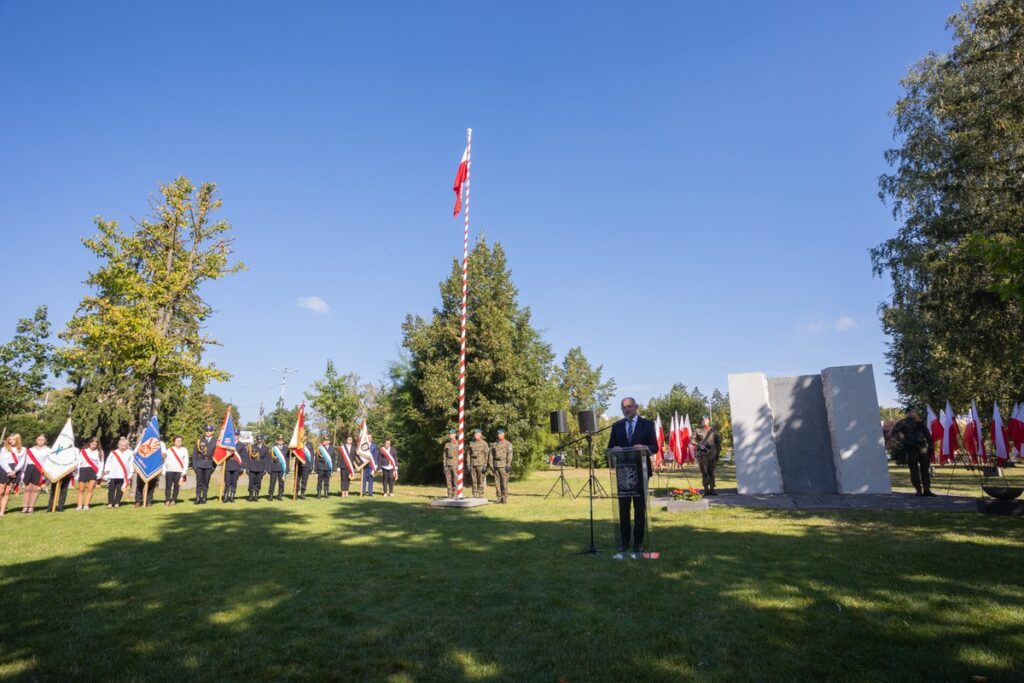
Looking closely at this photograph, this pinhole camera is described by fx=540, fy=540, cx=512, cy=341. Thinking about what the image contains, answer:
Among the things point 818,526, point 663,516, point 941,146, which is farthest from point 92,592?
point 941,146

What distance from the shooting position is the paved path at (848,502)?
11547 mm

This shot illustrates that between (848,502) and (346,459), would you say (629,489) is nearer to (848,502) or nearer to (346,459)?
(848,502)

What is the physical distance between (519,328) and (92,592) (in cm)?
2625

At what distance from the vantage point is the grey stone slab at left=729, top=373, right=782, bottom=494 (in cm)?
1560

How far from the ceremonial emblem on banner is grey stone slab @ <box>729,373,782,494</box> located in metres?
18.6

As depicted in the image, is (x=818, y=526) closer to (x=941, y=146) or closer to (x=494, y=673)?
(x=494, y=673)

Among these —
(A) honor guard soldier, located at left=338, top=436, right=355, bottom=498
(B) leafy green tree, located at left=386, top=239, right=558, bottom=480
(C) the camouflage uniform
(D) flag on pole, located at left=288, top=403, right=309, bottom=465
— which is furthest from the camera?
(B) leafy green tree, located at left=386, top=239, right=558, bottom=480

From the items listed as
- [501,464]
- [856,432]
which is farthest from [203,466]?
[856,432]

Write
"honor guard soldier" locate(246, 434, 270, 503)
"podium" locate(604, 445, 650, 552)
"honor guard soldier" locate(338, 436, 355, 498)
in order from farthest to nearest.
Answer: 1. "honor guard soldier" locate(338, 436, 355, 498)
2. "honor guard soldier" locate(246, 434, 270, 503)
3. "podium" locate(604, 445, 650, 552)

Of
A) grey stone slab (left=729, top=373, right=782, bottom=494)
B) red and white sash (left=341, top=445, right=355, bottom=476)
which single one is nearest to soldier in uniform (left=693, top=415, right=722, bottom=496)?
grey stone slab (left=729, top=373, right=782, bottom=494)

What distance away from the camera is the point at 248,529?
10.6 m

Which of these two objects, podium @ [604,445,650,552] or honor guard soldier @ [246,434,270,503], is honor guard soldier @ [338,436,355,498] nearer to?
honor guard soldier @ [246,434,270,503]

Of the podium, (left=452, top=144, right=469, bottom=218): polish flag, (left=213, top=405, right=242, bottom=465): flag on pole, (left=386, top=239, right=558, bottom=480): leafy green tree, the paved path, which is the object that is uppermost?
(left=452, top=144, right=469, bottom=218): polish flag

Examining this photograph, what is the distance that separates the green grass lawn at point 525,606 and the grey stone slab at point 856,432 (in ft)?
17.1
